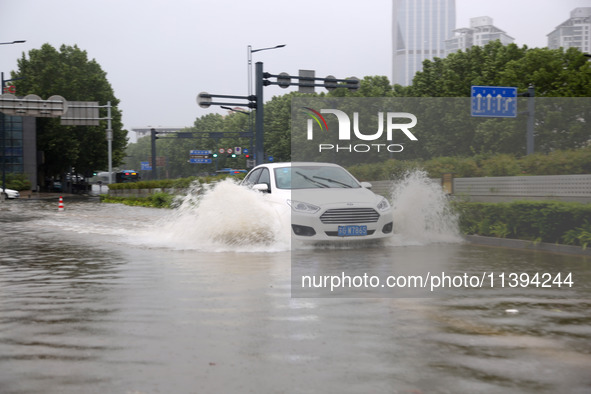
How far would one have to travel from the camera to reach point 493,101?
27.1 meters

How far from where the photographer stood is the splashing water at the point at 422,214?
13.7 m

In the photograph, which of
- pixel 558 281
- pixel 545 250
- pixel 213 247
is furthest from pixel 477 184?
pixel 558 281

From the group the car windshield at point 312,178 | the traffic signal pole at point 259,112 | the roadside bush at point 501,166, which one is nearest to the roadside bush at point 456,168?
the roadside bush at point 501,166

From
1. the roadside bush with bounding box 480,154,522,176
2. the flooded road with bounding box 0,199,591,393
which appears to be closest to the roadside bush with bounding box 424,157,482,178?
the roadside bush with bounding box 480,154,522,176

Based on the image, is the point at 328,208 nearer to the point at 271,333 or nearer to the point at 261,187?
the point at 261,187

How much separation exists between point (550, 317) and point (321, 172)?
24.7 ft

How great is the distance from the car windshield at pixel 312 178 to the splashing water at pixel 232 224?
566 millimetres

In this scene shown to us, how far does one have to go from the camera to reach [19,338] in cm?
524

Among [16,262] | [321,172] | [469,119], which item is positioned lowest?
[16,262]

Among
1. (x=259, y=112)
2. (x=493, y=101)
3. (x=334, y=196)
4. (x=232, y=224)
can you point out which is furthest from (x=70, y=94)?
(x=334, y=196)

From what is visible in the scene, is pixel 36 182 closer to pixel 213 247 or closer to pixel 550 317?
pixel 213 247

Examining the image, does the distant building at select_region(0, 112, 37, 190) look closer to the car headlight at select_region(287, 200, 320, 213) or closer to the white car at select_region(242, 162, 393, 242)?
the white car at select_region(242, 162, 393, 242)

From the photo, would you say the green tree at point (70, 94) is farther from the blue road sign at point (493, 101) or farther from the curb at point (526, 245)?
the curb at point (526, 245)

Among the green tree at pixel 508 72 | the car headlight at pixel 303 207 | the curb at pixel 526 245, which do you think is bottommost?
the curb at pixel 526 245
